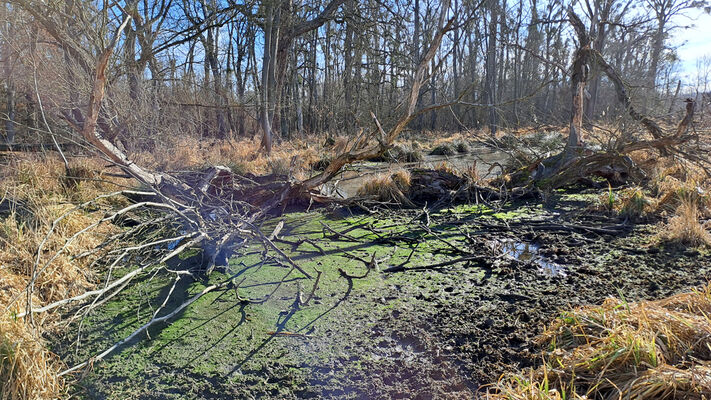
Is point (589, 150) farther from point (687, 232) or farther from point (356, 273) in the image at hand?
point (356, 273)

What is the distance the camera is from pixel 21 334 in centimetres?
247

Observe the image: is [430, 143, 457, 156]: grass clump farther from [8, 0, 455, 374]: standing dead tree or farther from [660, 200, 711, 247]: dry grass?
[660, 200, 711, 247]: dry grass

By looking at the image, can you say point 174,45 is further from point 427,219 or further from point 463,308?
point 463,308

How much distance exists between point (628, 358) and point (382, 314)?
1623 mm

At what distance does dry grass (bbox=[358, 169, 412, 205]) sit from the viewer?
718cm

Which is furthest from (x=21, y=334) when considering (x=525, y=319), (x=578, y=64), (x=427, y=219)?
(x=578, y=64)

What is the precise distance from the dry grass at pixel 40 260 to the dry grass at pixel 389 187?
3.90m

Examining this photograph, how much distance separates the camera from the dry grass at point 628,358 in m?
1.89

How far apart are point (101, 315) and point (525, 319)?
330 centimetres

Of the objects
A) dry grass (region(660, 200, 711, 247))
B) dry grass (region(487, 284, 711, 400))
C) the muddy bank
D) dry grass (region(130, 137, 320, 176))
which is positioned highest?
dry grass (region(130, 137, 320, 176))

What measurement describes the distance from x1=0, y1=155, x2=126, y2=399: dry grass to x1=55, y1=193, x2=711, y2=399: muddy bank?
0.32 meters

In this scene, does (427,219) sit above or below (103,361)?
above

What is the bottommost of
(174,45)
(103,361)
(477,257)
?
(103,361)

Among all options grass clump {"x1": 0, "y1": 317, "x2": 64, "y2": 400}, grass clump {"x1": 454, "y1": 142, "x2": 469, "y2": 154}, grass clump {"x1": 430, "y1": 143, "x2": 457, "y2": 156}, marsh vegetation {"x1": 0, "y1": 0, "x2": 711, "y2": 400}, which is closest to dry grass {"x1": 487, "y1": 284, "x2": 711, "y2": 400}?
marsh vegetation {"x1": 0, "y1": 0, "x2": 711, "y2": 400}
